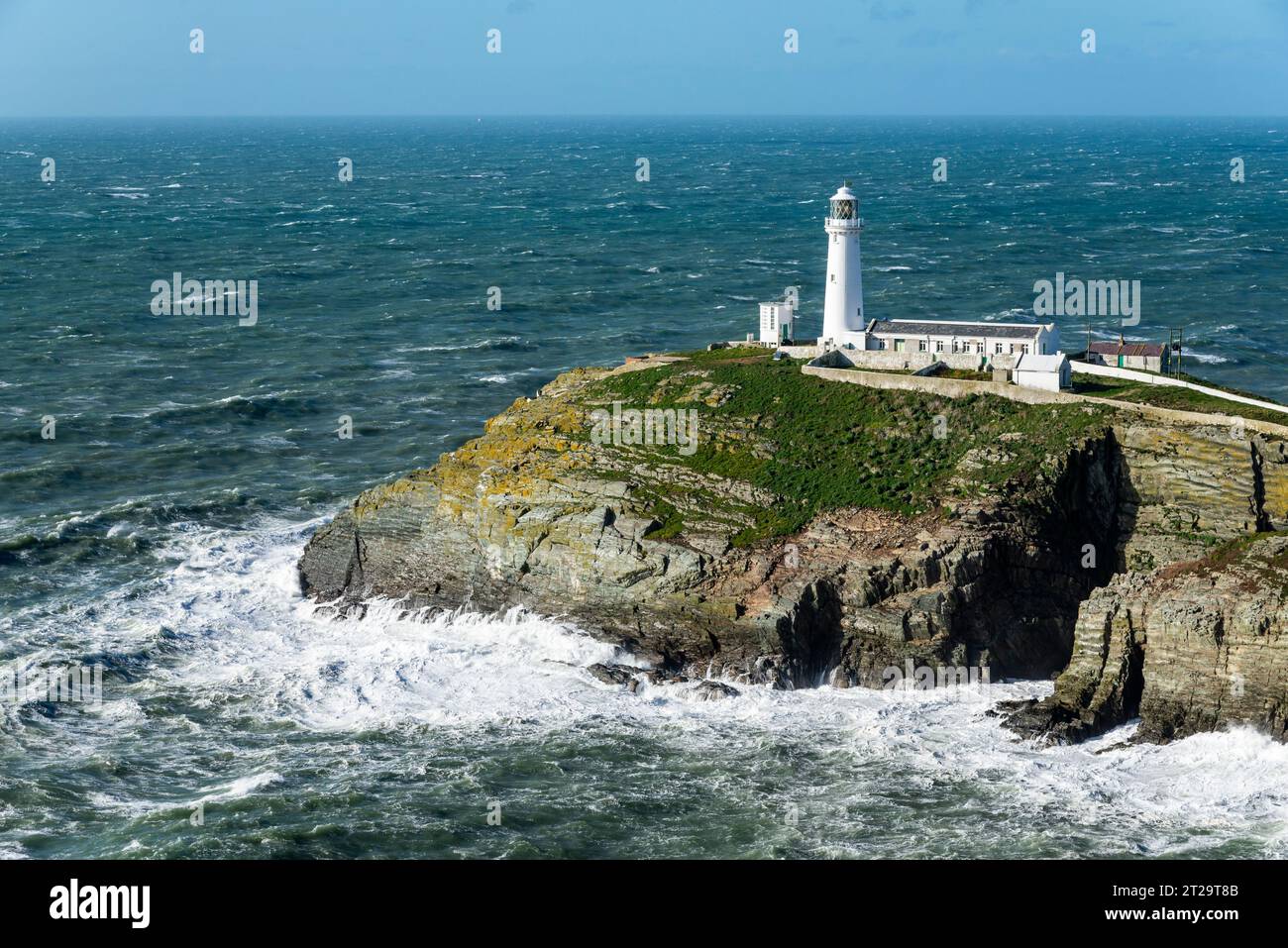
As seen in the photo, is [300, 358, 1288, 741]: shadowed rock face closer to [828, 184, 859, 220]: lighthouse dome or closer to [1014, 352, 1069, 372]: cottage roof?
[1014, 352, 1069, 372]: cottage roof

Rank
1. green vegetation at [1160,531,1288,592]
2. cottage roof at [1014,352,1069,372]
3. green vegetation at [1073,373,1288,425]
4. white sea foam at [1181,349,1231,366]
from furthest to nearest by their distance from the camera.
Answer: white sea foam at [1181,349,1231,366] < cottage roof at [1014,352,1069,372] < green vegetation at [1073,373,1288,425] < green vegetation at [1160,531,1288,592]

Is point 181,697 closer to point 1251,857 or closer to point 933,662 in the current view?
point 933,662

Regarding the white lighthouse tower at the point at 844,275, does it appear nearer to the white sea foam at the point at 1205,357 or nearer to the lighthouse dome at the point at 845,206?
the lighthouse dome at the point at 845,206

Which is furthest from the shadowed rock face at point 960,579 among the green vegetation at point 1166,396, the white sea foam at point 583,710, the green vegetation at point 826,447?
the green vegetation at point 1166,396

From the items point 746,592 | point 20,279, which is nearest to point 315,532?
point 746,592

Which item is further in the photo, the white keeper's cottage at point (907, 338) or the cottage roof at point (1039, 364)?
the white keeper's cottage at point (907, 338)

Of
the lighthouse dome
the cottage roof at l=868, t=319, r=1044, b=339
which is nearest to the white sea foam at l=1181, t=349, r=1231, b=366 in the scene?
the cottage roof at l=868, t=319, r=1044, b=339
